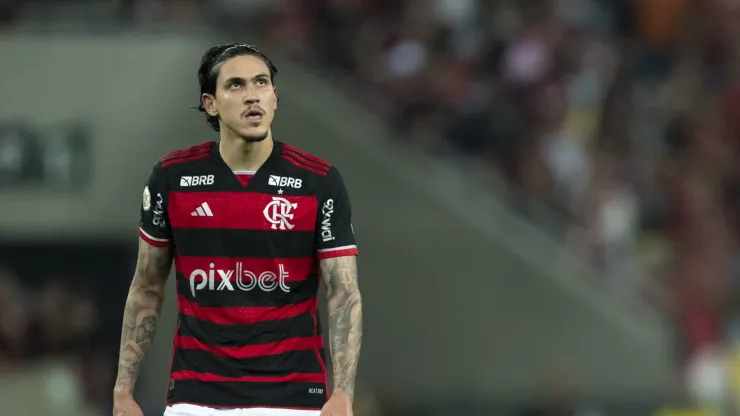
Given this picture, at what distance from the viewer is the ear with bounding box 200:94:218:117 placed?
633 cm

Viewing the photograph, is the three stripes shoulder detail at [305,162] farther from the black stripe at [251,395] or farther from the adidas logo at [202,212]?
the black stripe at [251,395]

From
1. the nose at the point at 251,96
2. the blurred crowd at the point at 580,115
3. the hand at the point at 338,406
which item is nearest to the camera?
the hand at the point at 338,406

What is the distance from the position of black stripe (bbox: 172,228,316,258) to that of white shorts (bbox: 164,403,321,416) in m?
0.60

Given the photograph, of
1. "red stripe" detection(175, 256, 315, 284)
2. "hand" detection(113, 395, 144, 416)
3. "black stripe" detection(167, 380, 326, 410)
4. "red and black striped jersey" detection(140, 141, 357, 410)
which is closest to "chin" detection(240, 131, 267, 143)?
"red and black striped jersey" detection(140, 141, 357, 410)

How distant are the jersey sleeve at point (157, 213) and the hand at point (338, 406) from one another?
0.97 meters

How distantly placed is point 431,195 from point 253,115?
854 cm

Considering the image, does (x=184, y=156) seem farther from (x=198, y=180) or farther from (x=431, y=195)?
(x=431, y=195)

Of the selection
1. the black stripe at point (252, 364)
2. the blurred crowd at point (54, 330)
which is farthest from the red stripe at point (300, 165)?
the blurred crowd at point (54, 330)

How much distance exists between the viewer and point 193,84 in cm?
1427

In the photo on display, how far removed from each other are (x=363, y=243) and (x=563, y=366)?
7.07 ft

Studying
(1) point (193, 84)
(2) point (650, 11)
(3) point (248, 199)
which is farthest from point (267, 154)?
(2) point (650, 11)

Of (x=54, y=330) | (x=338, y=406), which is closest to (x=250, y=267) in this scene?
(x=338, y=406)

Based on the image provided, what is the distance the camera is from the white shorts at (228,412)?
617 cm

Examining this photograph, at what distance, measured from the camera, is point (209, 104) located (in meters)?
6.36
